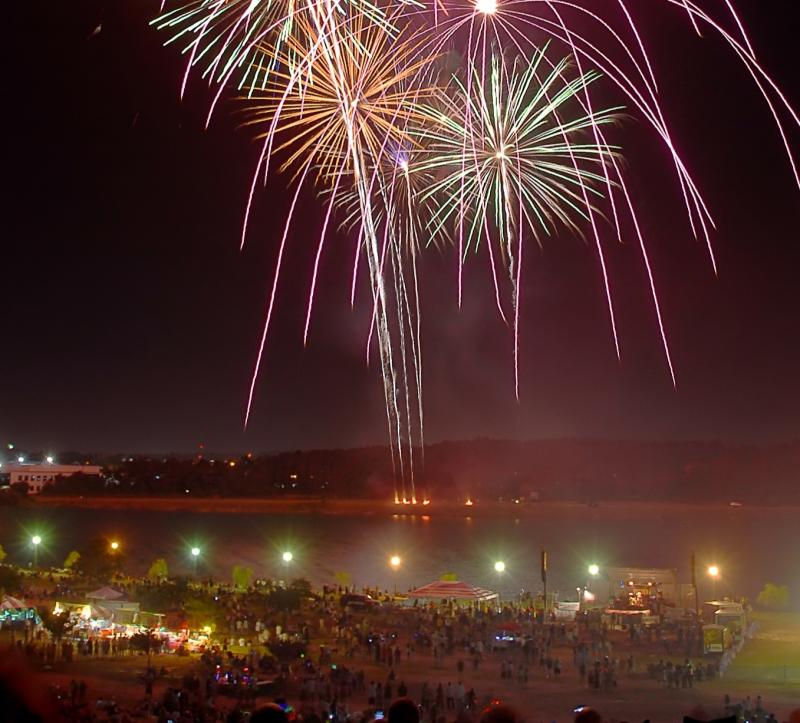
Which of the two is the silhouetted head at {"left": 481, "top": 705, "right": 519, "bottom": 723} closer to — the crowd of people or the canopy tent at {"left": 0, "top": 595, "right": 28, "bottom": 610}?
the crowd of people

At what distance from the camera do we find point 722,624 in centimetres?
1106

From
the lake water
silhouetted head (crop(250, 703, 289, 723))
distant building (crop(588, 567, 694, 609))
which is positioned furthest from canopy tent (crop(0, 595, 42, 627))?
the lake water

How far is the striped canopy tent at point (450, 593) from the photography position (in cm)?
1327

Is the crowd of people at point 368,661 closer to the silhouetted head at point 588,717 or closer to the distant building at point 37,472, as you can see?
the silhouetted head at point 588,717

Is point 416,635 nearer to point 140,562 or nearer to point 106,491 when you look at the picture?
point 140,562

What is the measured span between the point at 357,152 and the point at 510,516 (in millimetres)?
58684

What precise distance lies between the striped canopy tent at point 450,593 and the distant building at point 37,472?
62.4 metres

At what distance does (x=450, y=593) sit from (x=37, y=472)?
68.9m

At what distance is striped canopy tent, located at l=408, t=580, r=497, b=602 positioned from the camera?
13.3 m

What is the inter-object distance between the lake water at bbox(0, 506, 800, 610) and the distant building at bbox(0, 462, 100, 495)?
16.0 meters

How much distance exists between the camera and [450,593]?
13367mm

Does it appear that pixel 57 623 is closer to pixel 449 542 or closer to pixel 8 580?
pixel 8 580

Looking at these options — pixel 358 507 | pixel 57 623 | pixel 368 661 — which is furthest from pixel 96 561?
pixel 358 507

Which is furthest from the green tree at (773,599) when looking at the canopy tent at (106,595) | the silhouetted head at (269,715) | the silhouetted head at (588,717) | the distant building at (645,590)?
the silhouetted head at (269,715)
